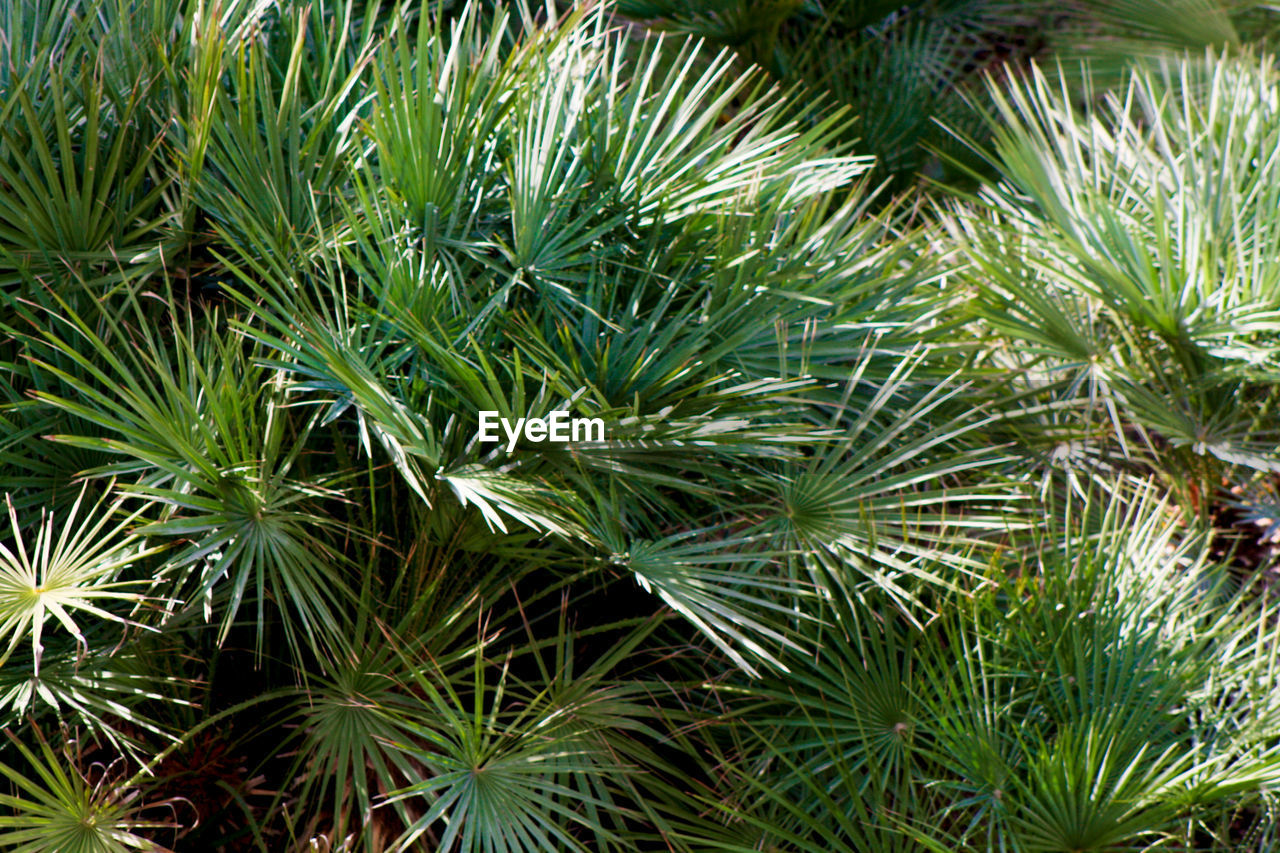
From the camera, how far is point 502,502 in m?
1.74

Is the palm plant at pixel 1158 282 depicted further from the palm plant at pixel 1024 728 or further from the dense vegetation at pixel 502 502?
the palm plant at pixel 1024 728

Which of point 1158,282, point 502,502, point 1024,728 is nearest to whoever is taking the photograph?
point 502,502

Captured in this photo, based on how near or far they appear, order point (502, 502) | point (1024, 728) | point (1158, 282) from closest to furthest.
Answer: point (502, 502) < point (1024, 728) < point (1158, 282)

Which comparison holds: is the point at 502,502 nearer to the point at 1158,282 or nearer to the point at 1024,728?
the point at 1024,728

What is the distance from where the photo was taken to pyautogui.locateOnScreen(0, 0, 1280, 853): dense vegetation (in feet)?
6.01

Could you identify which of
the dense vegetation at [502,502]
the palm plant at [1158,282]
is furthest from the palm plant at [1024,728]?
the palm plant at [1158,282]

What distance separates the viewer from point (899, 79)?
382cm

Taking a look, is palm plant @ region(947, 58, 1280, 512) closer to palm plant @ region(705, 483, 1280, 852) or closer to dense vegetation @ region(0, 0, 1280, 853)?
dense vegetation @ region(0, 0, 1280, 853)

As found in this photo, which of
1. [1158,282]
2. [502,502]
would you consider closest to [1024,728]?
[502,502]

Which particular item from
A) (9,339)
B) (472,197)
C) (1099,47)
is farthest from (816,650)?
(1099,47)

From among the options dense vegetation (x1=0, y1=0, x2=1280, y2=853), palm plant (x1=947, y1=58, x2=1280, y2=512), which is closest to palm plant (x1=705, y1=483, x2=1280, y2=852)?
dense vegetation (x1=0, y1=0, x2=1280, y2=853)

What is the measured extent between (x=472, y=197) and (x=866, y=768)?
145 cm

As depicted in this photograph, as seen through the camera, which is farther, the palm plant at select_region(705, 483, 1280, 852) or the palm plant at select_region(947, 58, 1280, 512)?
the palm plant at select_region(947, 58, 1280, 512)

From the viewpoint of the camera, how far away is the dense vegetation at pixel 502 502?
6.01 ft
